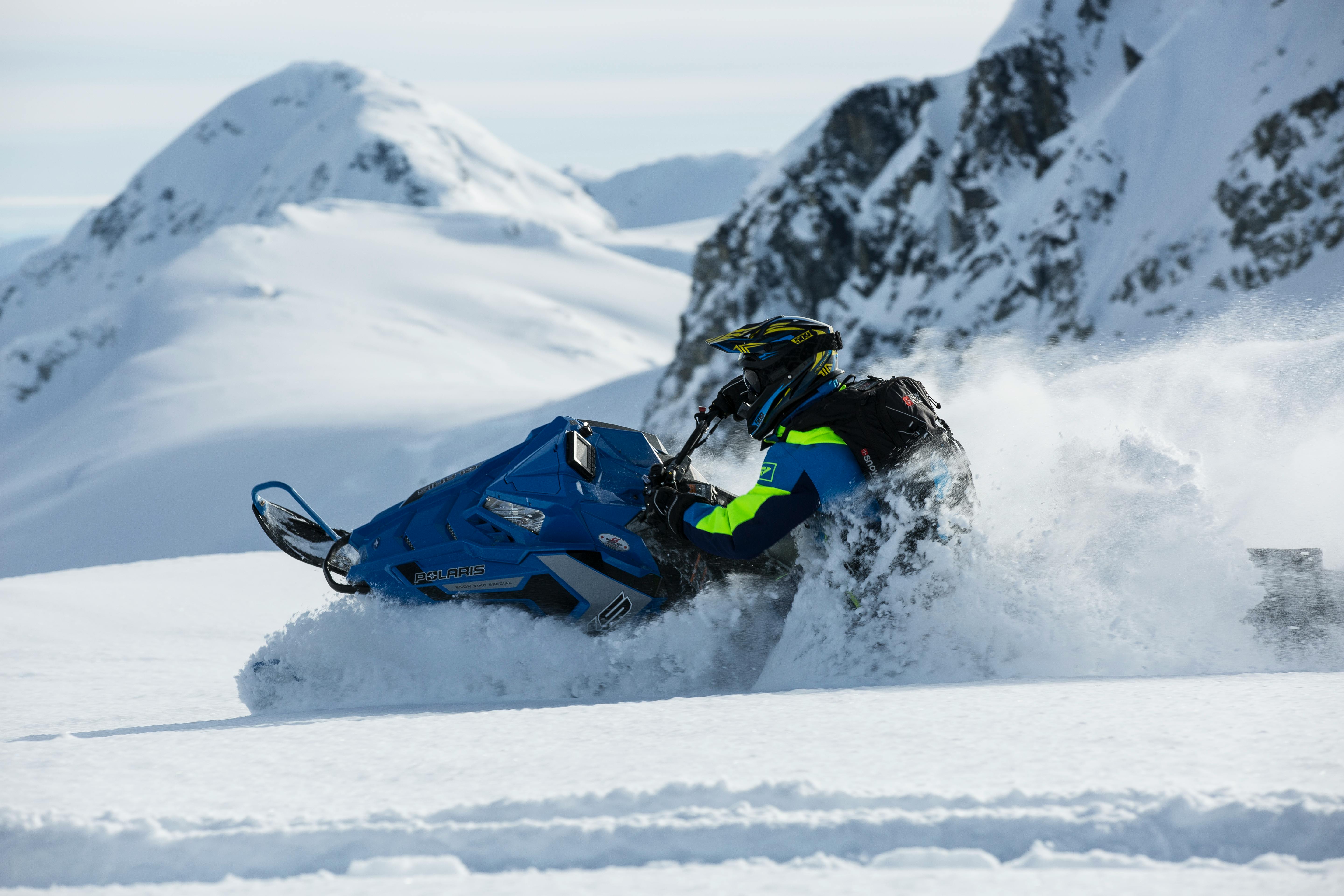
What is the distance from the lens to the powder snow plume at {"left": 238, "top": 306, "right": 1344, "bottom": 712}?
14.0 feet

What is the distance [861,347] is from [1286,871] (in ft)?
96.1

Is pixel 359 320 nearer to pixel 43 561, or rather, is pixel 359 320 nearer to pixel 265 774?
pixel 43 561

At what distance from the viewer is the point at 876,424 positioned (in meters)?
4.25

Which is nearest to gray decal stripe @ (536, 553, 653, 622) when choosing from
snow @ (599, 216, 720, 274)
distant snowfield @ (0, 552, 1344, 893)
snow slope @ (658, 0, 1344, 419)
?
distant snowfield @ (0, 552, 1344, 893)

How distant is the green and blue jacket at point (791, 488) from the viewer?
4.24 metres

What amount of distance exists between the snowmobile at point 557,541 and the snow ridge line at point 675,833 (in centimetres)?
220

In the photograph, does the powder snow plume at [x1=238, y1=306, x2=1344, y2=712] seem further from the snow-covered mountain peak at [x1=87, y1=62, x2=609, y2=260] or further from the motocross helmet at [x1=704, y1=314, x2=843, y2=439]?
the snow-covered mountain peak at [x1=87, y1=62, x2=609, y2=260]

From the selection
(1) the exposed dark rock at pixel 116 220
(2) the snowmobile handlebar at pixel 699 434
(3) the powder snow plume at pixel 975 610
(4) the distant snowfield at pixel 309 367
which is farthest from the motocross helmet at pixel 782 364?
(1) the exposed dark rock at pixel 116 220

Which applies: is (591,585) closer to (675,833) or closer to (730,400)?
(730,400)

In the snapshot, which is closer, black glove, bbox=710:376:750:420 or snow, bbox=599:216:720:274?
black glove, bbox=710:376:750:420

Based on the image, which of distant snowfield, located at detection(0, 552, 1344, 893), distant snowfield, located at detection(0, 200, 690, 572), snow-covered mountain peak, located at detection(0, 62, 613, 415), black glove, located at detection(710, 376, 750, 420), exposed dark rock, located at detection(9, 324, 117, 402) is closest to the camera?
distant snowfield, located at detection(0, 552, 1344, 893)

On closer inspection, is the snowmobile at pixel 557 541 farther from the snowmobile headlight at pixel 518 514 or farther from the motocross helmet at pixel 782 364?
the motocross helmet at pixel 782 364

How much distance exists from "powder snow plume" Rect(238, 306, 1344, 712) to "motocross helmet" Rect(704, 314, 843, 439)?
20.5 inches

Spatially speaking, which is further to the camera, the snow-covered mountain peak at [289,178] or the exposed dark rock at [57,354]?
the snow-covered mountain peak at [289,178]
